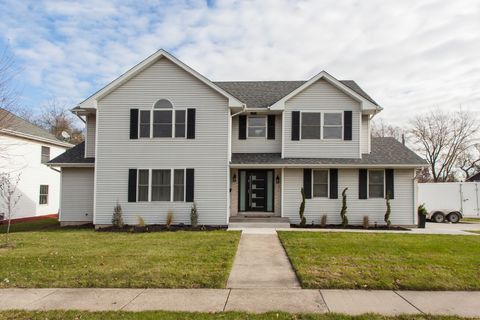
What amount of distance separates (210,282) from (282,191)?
9.04 meters

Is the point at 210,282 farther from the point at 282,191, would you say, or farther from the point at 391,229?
the point at 391,229

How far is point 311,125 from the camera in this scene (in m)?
15.5

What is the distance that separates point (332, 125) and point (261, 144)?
134 inches

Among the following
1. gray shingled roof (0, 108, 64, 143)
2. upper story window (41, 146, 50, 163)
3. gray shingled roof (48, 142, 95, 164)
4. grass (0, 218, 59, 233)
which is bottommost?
grass (0, 218, 59, 233)

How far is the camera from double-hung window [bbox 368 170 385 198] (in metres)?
15.2

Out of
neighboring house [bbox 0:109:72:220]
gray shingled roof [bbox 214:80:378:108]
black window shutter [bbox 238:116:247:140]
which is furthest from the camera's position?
neighboring house [bbox 0:109:72:220]

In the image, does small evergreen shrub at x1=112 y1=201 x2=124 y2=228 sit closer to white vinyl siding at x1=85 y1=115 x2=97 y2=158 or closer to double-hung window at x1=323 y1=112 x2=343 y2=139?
white vinyl siding at x1=85 y1=115 x2=97 y2=158

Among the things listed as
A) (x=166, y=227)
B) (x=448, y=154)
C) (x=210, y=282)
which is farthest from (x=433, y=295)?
(x=448, y=154)

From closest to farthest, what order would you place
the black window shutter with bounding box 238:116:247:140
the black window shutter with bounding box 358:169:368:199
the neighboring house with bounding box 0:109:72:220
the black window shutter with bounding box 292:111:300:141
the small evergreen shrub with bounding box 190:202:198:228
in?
the small evergreen shrub with bounding box 190:202:198:228 < the black window shutter with bounding box 358:169:368:199 < the black window shutter with bounding box 292:111:300:141 < the black window shutter with bounding box 238:116:247:140 < the neighboring house with bounding box 0:109:72:220

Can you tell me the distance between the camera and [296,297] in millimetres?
5953

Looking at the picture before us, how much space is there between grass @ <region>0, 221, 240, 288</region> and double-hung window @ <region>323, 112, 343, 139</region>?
6.56m

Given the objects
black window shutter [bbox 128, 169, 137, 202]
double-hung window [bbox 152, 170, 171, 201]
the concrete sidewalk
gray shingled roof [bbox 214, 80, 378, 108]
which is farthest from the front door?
the concrete sidewalk

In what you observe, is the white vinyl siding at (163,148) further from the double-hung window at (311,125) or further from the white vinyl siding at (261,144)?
the double-hung window at (311,125)

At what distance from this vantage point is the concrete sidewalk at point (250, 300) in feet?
17.6
